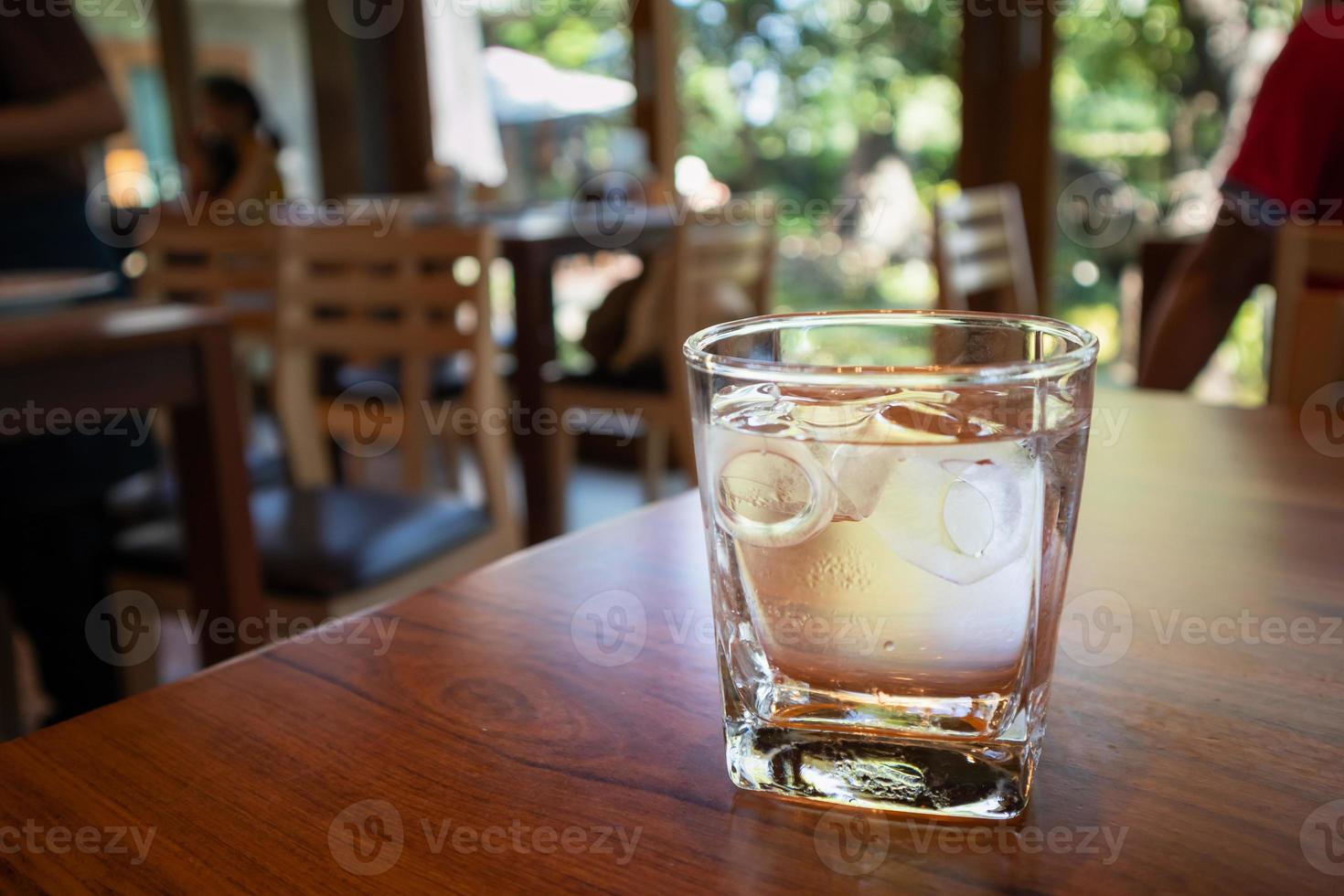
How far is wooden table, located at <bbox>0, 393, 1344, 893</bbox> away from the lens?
0.31m

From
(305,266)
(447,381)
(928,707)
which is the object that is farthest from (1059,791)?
(447,381)

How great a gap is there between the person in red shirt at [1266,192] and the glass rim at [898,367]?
138 centimetres

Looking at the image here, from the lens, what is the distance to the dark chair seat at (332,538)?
150cm

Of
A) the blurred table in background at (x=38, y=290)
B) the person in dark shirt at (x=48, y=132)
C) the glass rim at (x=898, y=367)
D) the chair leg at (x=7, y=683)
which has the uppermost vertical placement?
the person in dark shirt at (x=48, y=132)

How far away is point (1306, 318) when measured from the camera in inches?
40.5

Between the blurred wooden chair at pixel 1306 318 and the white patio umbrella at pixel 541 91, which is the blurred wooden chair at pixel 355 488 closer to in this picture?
the blurred wooden chair at pixel 1306 318

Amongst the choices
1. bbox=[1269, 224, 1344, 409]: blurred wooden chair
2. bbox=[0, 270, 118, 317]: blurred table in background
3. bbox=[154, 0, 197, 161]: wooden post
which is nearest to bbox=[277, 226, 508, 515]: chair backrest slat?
bbox=[0, 270, 118, 317]: blurred table in background

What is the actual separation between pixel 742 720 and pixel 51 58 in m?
1.65

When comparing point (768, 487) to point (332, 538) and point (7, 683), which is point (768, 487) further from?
point (7, 683)

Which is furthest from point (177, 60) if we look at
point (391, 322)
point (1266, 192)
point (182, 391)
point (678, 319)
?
point (1266, 192)

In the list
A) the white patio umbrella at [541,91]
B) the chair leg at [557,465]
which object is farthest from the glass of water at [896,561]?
the white patio umbrella at [541,91]

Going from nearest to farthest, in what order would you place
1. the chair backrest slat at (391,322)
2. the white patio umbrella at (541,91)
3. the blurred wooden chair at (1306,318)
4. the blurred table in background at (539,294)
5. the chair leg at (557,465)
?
the blurred wooden chair at (1306,318) → the chair backrest slat at (391,322) → the blurred table in background at (539,294) → the chair leg at (557,465) → the white patio umbrella at (541,91)

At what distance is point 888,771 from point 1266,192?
1.52 metres

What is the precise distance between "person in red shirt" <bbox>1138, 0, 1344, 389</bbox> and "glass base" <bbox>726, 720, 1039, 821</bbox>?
1448 mm
